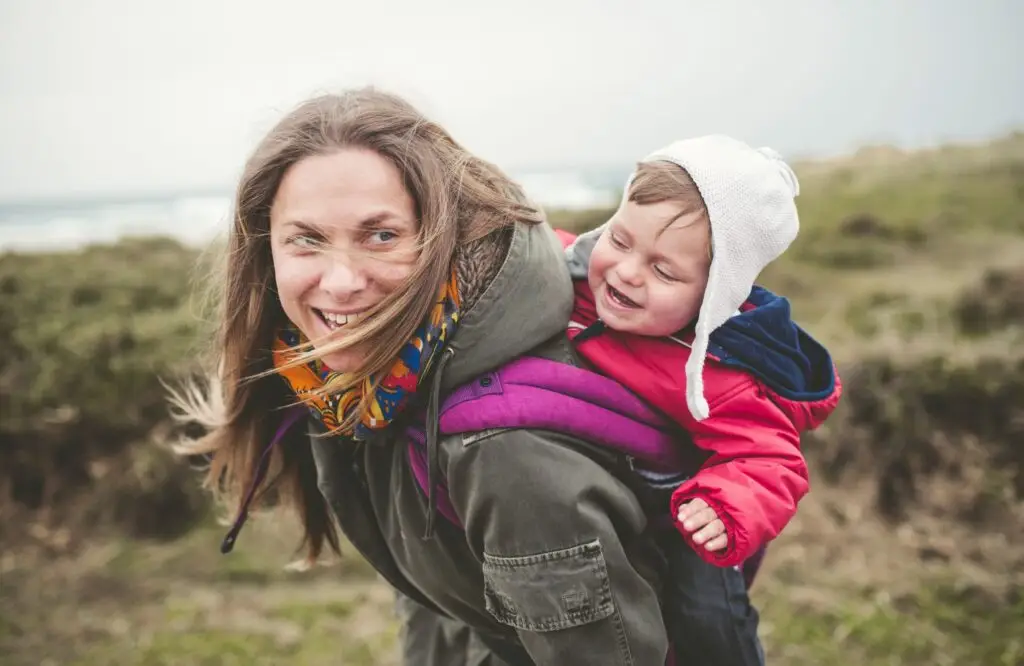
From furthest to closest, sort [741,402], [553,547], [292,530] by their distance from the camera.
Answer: [292,530] < [741,402] < [553,547]

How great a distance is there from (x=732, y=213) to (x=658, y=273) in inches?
7.2

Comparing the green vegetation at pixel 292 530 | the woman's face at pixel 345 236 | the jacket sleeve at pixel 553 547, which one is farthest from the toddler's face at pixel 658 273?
the green vegetation at pixel 292 530

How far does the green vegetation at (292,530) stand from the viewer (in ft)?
10.1

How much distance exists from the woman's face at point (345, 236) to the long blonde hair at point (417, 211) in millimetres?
30

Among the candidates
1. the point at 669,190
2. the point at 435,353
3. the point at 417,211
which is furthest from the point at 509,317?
the point at 669,190

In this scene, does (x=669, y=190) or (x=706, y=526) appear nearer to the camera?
(x=706, y=526)

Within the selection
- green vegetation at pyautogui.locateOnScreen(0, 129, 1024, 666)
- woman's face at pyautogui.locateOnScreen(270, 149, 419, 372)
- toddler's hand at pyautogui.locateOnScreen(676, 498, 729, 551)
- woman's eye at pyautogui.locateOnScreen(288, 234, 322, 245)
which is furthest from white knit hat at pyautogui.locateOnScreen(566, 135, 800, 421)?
green vegetation at pyautogui.locateOnScreen(0, 129, 1024, 666)

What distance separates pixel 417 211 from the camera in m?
1.58

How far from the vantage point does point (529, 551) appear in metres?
1.43

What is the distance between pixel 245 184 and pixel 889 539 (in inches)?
119

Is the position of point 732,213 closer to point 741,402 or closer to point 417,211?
point 741,402

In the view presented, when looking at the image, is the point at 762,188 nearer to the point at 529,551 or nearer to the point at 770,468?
the point at 770,468

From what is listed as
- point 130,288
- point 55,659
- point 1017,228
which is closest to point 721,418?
point 55,659

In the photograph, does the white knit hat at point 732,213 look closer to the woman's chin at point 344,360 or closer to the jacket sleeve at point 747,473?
the jacket sleeve at point 747,473
